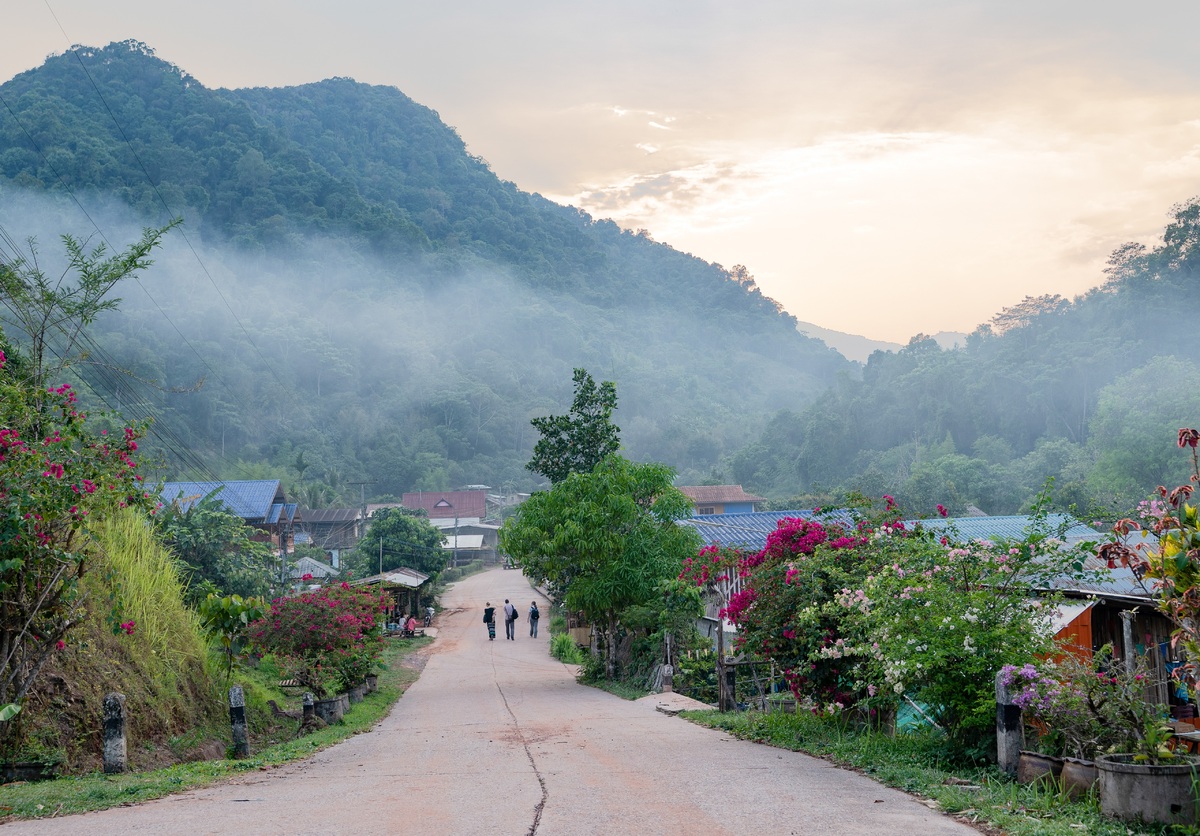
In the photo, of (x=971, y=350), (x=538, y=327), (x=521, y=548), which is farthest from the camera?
(x=538, y=327)

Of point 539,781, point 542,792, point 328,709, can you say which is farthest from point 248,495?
point 542,792

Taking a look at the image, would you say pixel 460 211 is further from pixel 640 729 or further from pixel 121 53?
pixel 640 729

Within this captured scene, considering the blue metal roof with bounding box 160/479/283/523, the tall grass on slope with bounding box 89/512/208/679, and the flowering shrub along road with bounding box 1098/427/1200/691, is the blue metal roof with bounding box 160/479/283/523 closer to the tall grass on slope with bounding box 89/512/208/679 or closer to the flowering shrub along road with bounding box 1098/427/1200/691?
the tall grass on slope with bounding box 89/512/208/679

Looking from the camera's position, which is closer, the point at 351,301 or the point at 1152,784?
the point at 1152,784

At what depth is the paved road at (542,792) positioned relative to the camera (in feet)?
20.7

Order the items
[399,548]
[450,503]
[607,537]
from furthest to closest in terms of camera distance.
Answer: [450,503] < [399,548] < [607,537]

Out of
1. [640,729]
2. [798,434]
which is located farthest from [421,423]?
[640,729]

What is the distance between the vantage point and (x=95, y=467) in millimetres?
9891

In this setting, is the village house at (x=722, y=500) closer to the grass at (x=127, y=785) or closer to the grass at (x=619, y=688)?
the grass at (x=619, y=688)

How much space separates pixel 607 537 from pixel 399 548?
27694mm

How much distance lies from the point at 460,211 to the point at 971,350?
249 feet

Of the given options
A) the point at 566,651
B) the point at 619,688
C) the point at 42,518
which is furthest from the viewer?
the point at 566,651

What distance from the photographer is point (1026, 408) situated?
7050 centimetres

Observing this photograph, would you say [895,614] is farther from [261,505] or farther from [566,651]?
[261,505]
